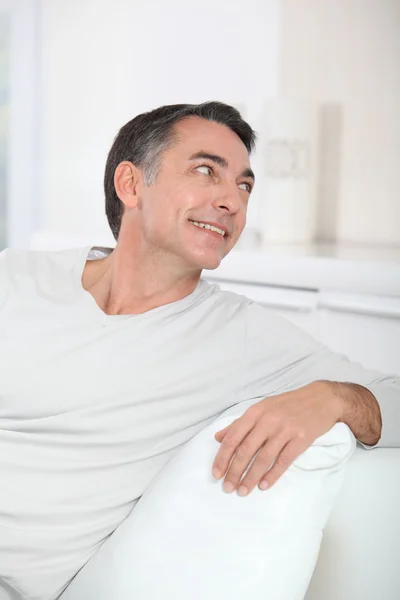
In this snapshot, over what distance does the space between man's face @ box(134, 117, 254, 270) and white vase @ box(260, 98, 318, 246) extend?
1122 mm

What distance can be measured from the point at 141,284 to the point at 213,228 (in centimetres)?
19

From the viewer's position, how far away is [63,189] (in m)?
4.04

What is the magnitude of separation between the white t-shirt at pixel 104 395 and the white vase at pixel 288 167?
1.31 metres

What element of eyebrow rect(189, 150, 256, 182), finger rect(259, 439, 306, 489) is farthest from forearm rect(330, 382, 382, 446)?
eyebrow rect(189, 150, 256, 182)

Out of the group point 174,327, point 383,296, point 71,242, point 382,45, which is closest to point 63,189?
point 71,242

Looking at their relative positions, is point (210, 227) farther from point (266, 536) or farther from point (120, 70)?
point (120, 70)

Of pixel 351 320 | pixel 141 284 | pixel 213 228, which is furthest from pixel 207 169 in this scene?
pixel 351 320

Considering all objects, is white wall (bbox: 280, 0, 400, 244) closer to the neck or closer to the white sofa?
the neck

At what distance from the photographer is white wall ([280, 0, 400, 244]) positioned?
2.84 meters

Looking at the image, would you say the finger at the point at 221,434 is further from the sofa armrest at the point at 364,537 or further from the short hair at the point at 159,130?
the short hair at the point at 159,130

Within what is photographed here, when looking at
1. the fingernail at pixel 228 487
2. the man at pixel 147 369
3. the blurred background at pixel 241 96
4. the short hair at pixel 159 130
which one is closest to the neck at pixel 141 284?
the man at pixel 147 369

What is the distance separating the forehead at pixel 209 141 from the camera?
5.20 ft

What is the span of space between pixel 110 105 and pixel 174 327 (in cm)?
245

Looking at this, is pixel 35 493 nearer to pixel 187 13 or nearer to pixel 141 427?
pixel 141 427
